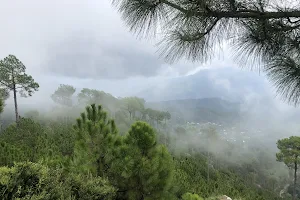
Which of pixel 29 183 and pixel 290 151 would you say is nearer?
pixel 29 183

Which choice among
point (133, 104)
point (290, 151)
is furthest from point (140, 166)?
point (133, 104)

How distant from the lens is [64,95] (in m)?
59.7

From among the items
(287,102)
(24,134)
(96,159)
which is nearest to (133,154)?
(96,159)

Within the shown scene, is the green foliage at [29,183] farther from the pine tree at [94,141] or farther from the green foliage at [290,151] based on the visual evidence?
the green foliage at [290,151]

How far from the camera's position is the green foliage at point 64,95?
191ft

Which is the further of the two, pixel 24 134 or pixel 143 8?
pixel 24 134

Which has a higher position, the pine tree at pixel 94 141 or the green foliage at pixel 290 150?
the pine tree at pixel 94 141

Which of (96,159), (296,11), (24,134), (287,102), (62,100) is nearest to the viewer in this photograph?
(296,11)

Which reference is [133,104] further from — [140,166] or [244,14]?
[244,14]

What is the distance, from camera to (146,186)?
7.55 m

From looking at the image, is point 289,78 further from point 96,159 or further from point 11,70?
point 11,70

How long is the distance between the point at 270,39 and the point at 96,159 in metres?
6.15

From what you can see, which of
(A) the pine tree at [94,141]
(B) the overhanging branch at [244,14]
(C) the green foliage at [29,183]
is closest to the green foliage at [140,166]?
(A) the pine tree at [94,141]

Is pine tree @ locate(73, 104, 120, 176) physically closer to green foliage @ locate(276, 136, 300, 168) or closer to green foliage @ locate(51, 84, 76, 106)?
green foliage @ locate(276, 136, 300, 168)
